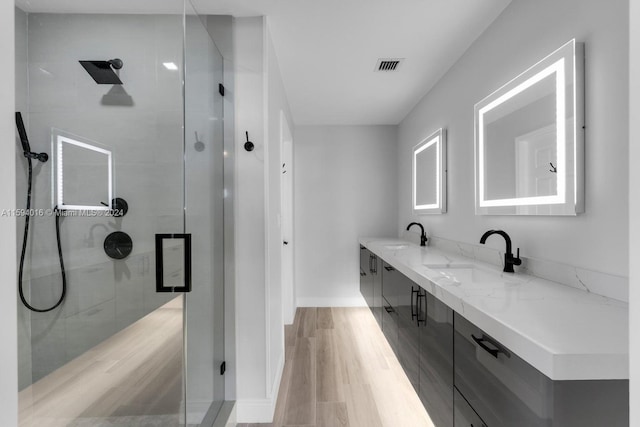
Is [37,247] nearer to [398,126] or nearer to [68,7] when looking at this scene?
[68,7]

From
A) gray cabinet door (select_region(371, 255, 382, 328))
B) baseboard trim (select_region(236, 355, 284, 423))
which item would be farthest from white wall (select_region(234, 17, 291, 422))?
gray cabinet door (select_region(371, 255, 382, 328))

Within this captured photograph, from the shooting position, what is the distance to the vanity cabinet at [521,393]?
821 millimetres

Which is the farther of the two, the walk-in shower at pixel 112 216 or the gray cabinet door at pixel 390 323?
the gray cabinet door at pixel 390 323

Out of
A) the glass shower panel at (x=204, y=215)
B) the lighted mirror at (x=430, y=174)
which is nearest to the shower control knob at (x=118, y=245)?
the glass shower panel at (x=204, y=215)

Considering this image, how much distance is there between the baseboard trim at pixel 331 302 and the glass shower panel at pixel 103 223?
2.92 meters

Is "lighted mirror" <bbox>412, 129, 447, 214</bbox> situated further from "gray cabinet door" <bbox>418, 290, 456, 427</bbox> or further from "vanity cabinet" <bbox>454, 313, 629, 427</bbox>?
"vanity cabinet" <bbox>454, 313, 629, 427</bbox>

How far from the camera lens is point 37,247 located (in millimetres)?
861

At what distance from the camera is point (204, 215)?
1.75m

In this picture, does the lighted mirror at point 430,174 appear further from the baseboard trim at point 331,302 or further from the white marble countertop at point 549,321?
the baseboard trim at point 331,302

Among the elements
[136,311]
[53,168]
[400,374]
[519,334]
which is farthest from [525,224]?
[53,168]

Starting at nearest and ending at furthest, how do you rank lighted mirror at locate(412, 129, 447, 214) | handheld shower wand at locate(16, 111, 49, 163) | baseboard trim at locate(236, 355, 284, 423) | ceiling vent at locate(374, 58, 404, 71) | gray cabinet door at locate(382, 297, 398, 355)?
1. handheld shower wand at locate(16, 111, 49, 163)
2. baseboard trim at locate(236, 355, 284, 423)
3. gray cabinet door at locate(382, 297, 398, 355)
4. ceiling vent at locate(374, 58, 404, 71)
5. lighted mirror at locate(412, 129, 447, 214)

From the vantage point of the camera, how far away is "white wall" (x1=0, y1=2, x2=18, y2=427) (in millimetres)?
487

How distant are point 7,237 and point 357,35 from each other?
2.19 m

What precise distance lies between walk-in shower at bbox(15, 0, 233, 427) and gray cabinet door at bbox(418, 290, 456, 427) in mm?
1127
